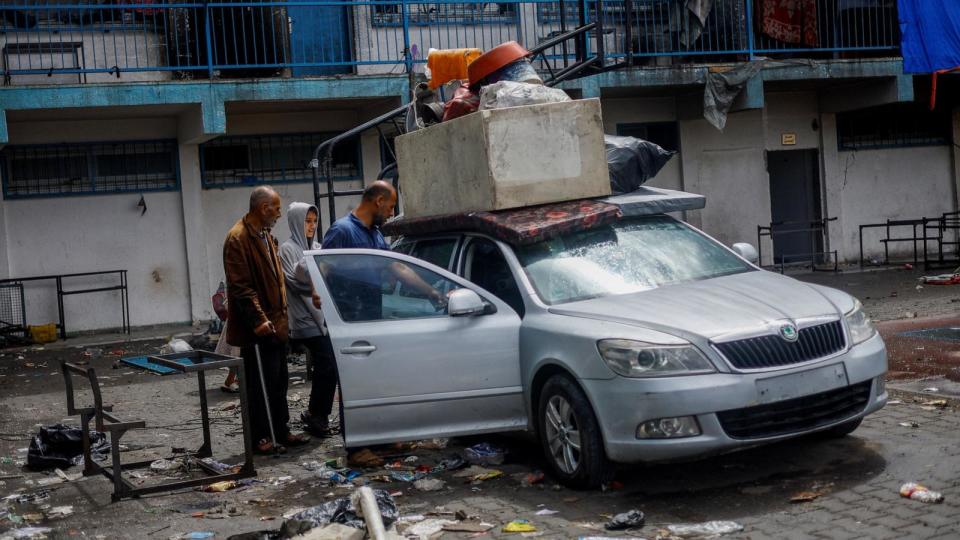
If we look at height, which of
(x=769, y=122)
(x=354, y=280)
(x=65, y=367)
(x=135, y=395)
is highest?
(x=769, y=122)

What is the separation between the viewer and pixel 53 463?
25.6ft

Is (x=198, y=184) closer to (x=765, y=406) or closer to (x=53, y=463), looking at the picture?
(x=53, y=463)

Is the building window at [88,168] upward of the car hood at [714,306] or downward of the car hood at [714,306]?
upward

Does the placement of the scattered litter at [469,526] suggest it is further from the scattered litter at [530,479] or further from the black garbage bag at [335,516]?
the scattered litter at [530,479]

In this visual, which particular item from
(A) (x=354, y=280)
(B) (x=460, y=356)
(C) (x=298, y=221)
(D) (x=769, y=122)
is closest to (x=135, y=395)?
(C) (x=298, y=221)

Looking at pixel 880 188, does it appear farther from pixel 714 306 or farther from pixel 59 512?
pixel 59 512

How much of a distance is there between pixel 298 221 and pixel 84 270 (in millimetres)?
9080

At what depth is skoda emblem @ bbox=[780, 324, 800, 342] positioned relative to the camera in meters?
5.75

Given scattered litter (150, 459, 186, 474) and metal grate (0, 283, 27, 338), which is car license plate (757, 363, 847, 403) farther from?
metal grate (0, 283, 27, 338)

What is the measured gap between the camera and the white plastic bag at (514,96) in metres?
7.41

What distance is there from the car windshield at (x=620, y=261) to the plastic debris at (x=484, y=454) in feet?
3.82

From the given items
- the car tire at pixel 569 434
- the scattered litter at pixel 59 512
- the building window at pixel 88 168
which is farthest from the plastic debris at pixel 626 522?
the building window at pixel 88 168

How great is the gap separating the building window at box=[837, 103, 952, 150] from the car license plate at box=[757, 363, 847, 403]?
15.3m

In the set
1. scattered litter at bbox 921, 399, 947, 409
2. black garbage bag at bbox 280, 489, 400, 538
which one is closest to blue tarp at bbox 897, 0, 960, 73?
scattered litter at bbox 921, 399, 947, 409
